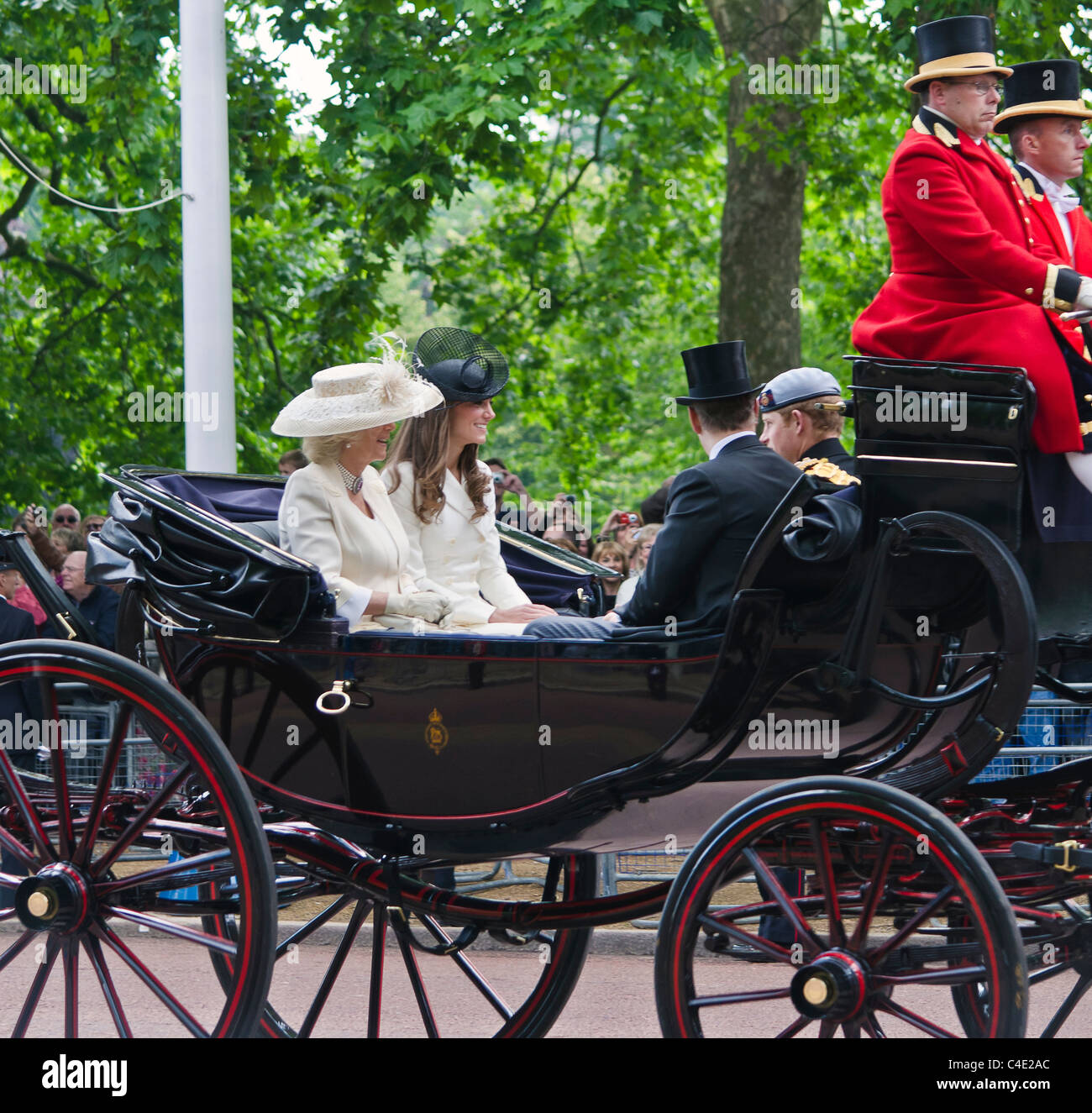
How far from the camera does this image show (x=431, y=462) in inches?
180

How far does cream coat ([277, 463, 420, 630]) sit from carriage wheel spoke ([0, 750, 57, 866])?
894 millimetres

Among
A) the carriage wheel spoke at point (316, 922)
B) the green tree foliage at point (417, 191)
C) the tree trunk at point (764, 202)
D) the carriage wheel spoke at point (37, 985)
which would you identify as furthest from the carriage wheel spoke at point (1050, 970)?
the tree trunk at point (764, 202)

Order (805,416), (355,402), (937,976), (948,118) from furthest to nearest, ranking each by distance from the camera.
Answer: (355,402), (805,416), (948,118), (937,976)

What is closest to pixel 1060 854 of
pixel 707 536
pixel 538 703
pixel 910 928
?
pixel 910 928

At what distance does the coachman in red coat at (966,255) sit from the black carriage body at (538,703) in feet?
1.51

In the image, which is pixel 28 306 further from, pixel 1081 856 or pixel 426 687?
pixel 1081 856

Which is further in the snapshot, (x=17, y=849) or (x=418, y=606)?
(x=418, y=606)

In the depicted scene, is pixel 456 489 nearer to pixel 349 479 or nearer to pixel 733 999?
pixel 349 479

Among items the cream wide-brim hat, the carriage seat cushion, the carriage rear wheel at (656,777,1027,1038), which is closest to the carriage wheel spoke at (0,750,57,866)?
the carriage seat cushion

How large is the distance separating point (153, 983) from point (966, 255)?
2.24 m

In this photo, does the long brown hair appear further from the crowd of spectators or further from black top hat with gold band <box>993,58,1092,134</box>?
the crowd of spectators

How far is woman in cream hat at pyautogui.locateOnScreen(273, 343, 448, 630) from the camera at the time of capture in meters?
3.99

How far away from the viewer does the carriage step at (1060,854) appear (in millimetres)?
2918

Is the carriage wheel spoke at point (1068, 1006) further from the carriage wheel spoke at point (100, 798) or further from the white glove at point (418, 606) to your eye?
the carriage wheel spoke at point (100, 798)
